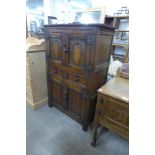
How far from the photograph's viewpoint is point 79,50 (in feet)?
4.87

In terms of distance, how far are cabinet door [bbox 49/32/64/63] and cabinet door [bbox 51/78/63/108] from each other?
35cm

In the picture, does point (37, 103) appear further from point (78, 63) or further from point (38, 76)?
point (78, 63)

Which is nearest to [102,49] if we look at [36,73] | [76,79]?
[76,79]

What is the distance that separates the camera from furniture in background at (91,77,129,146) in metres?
1.12

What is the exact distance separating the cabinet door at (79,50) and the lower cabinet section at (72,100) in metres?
0.29

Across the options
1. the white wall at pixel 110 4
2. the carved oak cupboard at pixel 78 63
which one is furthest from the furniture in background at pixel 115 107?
the white wall at pixel 110 4

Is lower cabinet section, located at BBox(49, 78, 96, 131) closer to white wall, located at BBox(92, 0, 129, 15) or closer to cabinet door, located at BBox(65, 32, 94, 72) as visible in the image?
cabinet door, located at BBox(65, 32, 94, 72)

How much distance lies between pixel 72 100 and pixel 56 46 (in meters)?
0.81

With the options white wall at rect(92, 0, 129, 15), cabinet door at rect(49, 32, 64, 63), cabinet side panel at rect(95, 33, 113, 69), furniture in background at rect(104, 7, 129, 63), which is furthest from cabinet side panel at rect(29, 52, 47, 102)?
white wall at rect(92, 0, 129, 15)

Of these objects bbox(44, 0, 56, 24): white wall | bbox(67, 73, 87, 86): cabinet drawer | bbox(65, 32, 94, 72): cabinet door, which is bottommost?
bbox(67, 73, 87, 86): cabinet drawer

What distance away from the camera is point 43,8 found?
2.76 metres

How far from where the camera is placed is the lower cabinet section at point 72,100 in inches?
65.1
